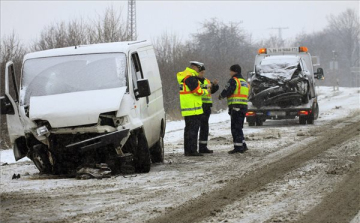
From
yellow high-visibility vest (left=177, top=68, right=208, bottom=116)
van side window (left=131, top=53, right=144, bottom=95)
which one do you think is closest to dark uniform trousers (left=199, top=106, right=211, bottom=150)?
yellow high-visibility vest (left=177, top=68, right=208, bottom=116)

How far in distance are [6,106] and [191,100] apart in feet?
12.4

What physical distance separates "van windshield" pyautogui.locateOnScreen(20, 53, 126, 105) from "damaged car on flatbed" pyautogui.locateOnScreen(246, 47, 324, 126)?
9629 millimetres

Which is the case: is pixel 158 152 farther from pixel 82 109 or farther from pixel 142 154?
pixel 82 109

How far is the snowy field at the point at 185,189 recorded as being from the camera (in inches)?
287

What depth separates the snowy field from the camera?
7285mm

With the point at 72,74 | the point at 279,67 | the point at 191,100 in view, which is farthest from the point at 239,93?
the point at 279,67

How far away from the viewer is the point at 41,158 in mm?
A: 10844

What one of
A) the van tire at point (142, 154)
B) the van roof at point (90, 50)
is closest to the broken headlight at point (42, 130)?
the van tire at point (142, 154)

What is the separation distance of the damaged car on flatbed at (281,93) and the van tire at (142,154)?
9741 millimetres

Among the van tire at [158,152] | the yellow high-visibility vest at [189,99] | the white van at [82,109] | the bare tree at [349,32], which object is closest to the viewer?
the white van at [82,109]

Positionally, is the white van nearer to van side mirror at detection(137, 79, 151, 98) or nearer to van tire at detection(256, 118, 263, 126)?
van side mirror at detection(137, 79, 151, 98)

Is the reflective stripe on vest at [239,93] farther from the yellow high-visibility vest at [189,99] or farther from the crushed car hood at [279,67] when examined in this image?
the crushed car hood at [279,67]

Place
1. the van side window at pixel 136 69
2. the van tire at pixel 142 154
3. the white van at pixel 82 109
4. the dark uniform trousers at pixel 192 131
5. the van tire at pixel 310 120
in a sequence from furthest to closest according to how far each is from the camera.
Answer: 1. the van tire at pixel 310 120
2. the dark uniform trousers at pixel 192 131
3. the van side window at pixel 136 69
4. the van tire at pixel 142 154
5. the white van at pixel 82 109

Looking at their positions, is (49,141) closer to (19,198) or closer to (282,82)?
(19,198)
